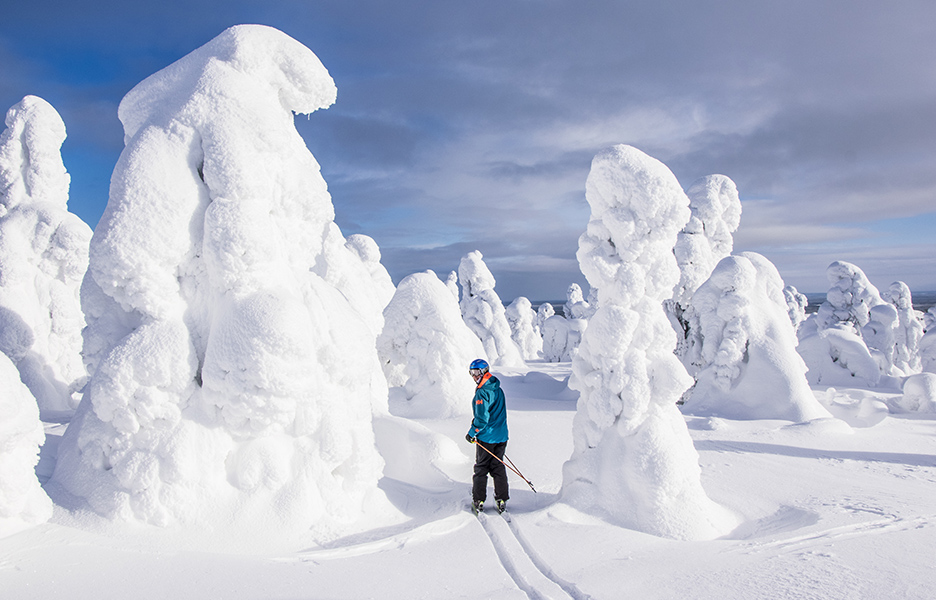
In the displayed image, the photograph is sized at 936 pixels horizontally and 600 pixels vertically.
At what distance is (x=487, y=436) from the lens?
5625 millimetres

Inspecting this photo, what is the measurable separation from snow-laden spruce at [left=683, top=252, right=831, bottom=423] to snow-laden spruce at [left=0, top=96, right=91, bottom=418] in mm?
11975

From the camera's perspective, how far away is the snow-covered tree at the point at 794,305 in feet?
112

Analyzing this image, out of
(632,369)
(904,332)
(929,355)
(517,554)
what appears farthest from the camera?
(904,332)

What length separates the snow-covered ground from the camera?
11.7 feet

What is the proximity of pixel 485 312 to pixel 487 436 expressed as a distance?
65.4ft

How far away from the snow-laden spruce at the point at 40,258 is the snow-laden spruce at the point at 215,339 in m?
4.92

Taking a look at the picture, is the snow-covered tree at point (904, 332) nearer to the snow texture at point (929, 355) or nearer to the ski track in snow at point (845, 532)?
the snow texture at point (929, 355)

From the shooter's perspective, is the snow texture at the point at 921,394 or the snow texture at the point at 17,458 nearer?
the snow texture at the point at 17,458

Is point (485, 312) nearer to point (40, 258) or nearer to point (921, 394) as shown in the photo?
point (921, 394)

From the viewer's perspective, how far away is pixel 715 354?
467 inches

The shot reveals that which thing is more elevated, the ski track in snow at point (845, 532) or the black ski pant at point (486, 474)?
the black ski pant at point (486, 474)

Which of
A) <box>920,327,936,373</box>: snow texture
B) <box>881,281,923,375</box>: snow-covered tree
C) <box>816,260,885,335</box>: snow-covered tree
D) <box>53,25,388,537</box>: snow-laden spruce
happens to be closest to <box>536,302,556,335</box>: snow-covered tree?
<box>816,260,885,335</box>: snow-covered tree

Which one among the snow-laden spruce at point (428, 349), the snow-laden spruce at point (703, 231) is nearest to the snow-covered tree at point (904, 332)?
the snow-laden spruce at point (703, 231)

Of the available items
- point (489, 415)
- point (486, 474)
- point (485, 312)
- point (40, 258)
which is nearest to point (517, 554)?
point (486, 474)
